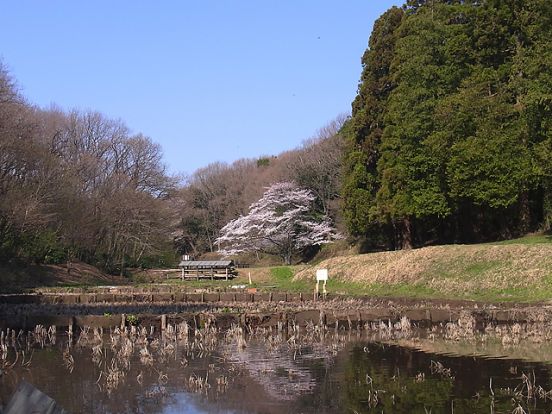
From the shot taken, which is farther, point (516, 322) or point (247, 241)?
point (247, 241)

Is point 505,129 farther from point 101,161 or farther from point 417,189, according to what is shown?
point 101,161

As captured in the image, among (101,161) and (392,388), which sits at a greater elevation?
(101,161)

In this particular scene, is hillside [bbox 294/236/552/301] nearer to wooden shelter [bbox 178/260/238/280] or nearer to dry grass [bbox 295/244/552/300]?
dry grass [bbox 295/244/552/300]

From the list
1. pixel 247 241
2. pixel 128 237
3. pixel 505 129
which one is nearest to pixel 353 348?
pixel 505 129

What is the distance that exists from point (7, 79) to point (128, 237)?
61.0 ft

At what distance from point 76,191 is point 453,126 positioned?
1167 inches

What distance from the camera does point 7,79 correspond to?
4038 centimetres

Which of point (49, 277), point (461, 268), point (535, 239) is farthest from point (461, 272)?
point (49, 277)

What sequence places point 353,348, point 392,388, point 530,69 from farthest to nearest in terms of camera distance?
1. point 530,69
2. point 353,348
3. point 392,388

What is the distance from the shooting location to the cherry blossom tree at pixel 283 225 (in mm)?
57906

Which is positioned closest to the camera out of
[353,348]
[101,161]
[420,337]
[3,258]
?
[353,348]

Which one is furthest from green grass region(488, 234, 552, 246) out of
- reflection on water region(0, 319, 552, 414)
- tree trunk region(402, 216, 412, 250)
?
reflection on water region(0, 319, 552, 414)

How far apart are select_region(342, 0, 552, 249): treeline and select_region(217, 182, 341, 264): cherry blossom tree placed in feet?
41.1

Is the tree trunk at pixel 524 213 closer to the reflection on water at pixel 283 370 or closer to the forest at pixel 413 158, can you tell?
the forest at pixel 413 158
